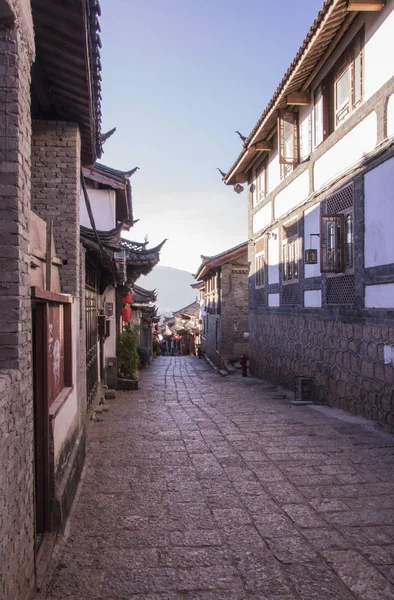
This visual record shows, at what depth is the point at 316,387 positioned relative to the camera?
37.0 ft

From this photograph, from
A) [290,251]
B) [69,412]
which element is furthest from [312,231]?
[69,412]

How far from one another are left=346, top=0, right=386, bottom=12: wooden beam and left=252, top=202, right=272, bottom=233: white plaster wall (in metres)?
7.19

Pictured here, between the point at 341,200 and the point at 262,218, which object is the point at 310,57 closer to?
the point at 341,200

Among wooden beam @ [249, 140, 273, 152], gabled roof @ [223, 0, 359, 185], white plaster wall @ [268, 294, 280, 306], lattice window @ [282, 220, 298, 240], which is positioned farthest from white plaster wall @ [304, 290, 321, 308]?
wooden beam @ [249, 140, 273, 152]

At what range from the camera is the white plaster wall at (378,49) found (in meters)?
7.71

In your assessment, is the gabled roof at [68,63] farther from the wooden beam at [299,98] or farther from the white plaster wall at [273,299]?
the white plaster wall at [273,299]

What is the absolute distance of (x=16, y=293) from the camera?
324 centimetres

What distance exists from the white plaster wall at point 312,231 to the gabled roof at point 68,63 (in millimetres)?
5847

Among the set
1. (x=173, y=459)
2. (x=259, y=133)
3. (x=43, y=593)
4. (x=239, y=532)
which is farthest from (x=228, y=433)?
(x=259, y=133)

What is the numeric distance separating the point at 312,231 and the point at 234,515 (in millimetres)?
7912

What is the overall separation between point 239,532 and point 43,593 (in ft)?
5.66

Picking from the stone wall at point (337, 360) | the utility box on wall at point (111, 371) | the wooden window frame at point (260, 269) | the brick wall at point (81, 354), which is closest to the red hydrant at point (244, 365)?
the stone wall at point (337, 360)

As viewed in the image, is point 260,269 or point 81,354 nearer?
point 81,354

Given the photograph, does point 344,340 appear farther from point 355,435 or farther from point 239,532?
point 239,532
